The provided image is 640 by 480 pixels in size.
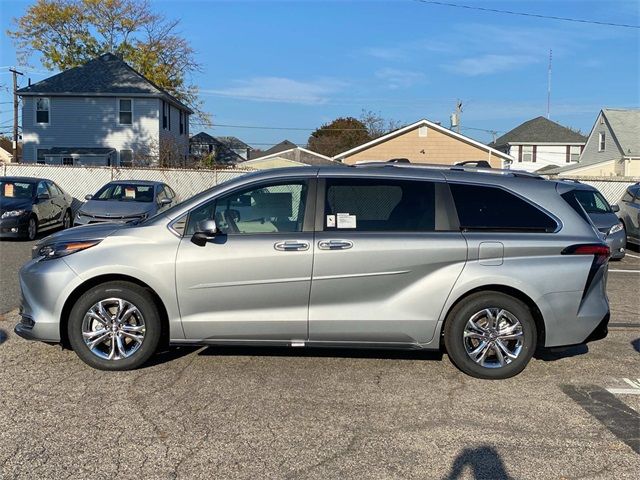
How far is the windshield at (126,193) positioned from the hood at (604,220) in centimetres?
991

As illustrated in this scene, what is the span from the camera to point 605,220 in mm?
13516

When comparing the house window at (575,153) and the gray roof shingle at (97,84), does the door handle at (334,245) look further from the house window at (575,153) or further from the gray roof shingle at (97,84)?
the house window at (575,153)

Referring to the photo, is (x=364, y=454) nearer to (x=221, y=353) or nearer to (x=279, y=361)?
(x=279, y=361)

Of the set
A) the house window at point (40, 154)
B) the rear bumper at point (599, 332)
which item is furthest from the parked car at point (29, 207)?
the house window at point (40, 154)

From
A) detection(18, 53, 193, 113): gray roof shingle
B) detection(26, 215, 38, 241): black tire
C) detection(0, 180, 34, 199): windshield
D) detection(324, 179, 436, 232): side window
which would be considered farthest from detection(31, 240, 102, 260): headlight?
detection(18, 53, 193, 113): gray roof shingle

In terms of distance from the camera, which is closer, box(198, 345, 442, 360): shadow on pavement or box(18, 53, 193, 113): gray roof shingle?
box(198, 345, 442, 360): shadow on pavement

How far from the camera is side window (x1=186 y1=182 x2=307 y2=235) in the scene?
5.22m

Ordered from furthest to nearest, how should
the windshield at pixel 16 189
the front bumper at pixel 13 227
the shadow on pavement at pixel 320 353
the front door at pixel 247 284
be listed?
the windshield at pixel 16 189 → the front bumper at pixel 13 227 → the shadow on pavement at pixel 320 353 → the front door at pixel 247 284

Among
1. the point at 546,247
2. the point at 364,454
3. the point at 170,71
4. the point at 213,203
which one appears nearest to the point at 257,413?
the point at 364,454

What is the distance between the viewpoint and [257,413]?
445cm

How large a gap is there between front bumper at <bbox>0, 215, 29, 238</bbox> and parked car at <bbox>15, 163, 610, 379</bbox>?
381 inches

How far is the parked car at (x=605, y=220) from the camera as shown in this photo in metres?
13.1

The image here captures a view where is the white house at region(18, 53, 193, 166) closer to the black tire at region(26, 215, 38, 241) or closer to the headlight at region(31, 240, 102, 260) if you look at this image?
the black tire at region(26, 215, 38, 241)

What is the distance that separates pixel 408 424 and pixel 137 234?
2645 mm
